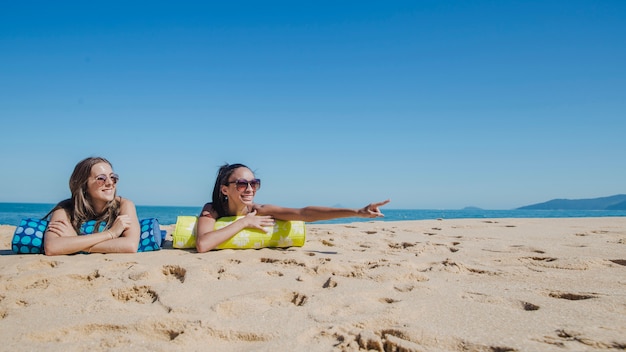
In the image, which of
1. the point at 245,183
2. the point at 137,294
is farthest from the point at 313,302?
the point at 245,183

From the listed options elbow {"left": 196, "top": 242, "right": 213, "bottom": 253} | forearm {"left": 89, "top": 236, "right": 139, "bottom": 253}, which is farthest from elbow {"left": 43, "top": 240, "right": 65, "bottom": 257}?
elbow {"left": 196, "top": 242, "right": 213, "bottom": 253}

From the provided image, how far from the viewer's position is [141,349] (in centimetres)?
189

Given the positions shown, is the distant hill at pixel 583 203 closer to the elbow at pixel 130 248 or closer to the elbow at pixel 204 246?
the elbow at pixel 204 246

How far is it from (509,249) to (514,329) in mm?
2843

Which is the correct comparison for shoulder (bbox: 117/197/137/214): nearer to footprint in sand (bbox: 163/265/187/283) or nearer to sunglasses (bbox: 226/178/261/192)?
sunglasses (bbox: 226/178/261/192)

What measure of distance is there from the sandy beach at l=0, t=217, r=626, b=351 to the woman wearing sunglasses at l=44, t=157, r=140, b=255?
17cm

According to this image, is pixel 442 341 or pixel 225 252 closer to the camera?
pixel 442 341

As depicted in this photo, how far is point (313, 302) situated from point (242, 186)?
8.04 feet

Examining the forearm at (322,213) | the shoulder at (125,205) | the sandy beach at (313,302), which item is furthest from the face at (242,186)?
the shoulder at (125,205)

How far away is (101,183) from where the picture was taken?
4426 mm

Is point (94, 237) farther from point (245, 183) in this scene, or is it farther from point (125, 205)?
point (245, 183)

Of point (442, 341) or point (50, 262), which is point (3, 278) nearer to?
point (50, 262)

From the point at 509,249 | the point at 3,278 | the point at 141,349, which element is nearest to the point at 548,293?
the point at 509,249

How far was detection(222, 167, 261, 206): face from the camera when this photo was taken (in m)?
4.68
